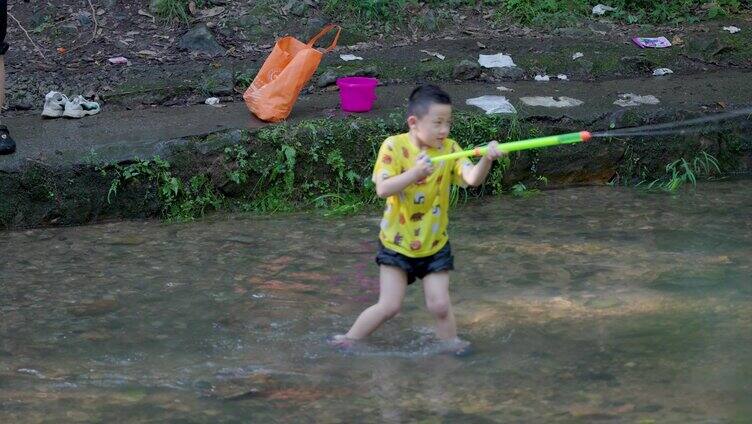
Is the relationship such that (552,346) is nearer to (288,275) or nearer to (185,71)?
(288,275)

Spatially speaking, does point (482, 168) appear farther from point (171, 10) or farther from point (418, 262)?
point (171, 10)

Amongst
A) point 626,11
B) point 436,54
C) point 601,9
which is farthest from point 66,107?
point 626,11

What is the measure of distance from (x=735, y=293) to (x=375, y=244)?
1977 millimetres

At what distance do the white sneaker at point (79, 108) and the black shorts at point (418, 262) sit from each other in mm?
3386

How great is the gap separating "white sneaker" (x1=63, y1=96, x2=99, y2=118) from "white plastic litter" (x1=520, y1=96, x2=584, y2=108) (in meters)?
2.98

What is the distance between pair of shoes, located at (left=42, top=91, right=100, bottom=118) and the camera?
22.5 ft

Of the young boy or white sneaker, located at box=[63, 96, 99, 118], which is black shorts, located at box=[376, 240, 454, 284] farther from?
white sneaker, located at box=[63, 96, 99, 118]

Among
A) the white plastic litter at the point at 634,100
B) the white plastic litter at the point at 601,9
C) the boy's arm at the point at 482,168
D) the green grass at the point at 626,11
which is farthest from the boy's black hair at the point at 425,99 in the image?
the white plastic litter at the point at 601,9

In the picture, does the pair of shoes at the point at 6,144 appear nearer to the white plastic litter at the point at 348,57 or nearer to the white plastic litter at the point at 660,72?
the white plastic litter at the point at 348,57

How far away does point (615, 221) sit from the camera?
6262mm

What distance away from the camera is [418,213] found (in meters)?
4.25

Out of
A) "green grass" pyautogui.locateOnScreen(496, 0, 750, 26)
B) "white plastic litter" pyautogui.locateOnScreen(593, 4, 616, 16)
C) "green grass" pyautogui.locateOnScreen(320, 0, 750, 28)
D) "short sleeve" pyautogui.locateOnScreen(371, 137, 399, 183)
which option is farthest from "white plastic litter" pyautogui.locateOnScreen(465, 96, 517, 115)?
"short sleeve" pyautogui.locateOnScreen(371, 137, 399, 183)

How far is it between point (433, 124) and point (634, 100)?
366cm

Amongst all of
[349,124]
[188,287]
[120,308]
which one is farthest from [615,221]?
[120,308]
